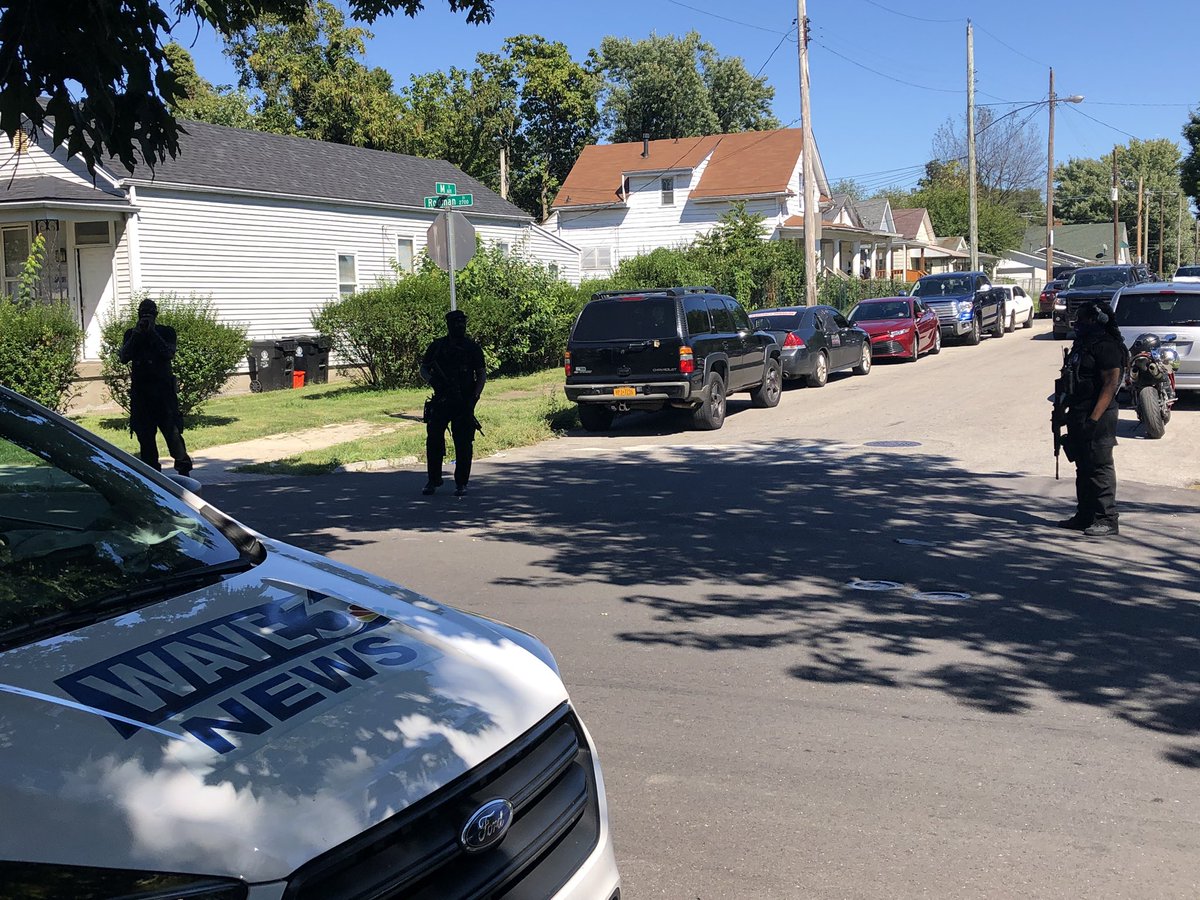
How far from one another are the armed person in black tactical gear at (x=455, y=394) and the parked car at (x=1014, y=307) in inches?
1124

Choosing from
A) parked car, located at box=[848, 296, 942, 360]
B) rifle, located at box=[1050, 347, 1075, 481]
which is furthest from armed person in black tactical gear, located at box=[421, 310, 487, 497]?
parked car, located at box=[848, 296, 942, 360]

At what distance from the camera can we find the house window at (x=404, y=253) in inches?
1169

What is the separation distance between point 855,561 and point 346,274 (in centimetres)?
2155

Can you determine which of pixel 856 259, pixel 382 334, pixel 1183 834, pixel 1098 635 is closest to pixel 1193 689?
pixel 1098 635

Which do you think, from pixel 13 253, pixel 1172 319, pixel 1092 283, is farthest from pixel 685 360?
pixel 1092 283

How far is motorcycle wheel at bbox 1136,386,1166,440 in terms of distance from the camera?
1474 centimetres

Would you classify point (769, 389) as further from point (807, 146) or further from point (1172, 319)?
point (807, 146)

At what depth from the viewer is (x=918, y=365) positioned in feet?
91.7

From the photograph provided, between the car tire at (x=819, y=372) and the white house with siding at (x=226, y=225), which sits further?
the car tire at (x=819, y=372)

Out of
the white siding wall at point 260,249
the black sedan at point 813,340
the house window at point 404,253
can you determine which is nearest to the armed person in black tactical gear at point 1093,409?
the black sedan at point 813,340

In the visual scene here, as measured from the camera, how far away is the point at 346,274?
92.4 feet

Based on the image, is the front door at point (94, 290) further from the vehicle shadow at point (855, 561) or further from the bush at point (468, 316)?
the vehicle shadow at point (855, 561)

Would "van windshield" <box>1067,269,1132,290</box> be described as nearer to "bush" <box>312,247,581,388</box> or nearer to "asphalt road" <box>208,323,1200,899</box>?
"bush" <box>312,247,581,388</box>

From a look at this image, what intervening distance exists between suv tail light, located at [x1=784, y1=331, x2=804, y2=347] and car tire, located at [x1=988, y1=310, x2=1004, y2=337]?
14617 mm
